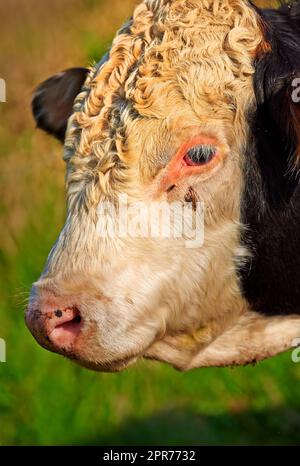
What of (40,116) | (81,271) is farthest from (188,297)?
(40,116)

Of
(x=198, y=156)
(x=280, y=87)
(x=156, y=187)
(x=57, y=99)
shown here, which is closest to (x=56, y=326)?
(x=156, y=187)

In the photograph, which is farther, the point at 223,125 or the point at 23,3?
the point at 23,3

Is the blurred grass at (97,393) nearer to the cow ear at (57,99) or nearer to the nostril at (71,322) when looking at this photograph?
the cow ear at (57,99)

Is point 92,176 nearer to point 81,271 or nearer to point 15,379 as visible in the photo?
point 81,271

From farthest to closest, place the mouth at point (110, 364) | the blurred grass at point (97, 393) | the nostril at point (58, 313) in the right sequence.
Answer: the blurred grass at point (97, 393), the mouth at point (110, 364), the nostril at point (58, 313)

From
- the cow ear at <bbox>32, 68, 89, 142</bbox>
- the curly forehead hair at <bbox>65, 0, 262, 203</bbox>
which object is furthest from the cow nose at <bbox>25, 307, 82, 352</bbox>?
the cow ear at <bbox>32, 68, 89, 142</bbox>

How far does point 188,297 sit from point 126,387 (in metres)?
2.82

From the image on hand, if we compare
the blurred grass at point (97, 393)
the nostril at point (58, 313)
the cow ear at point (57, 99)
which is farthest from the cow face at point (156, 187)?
the blurred grass at point (97, 393)

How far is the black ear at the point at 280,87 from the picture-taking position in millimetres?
3215

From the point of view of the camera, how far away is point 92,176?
3.22 m

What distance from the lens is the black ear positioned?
3.21 meters

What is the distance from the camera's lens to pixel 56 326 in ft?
10.0

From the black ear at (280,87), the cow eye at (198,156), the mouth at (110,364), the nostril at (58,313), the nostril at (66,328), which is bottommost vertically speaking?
the mouth at (110,364)
